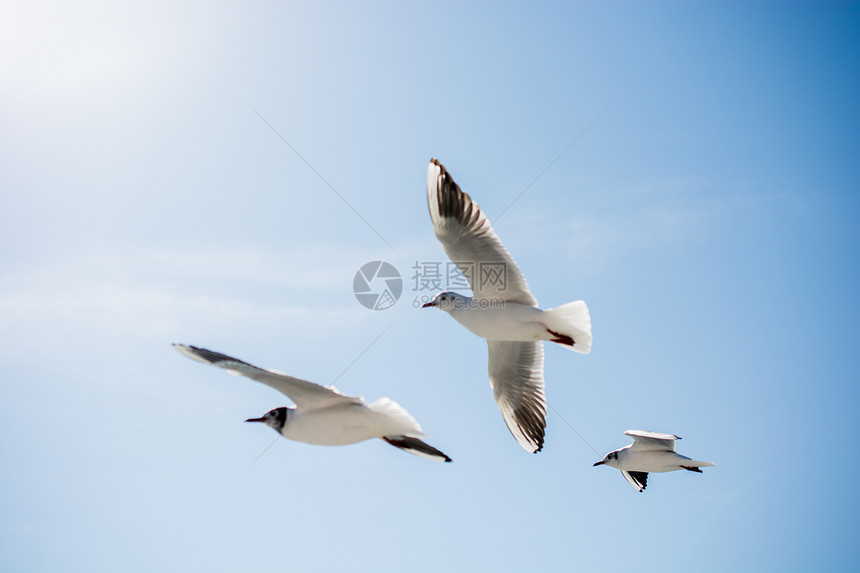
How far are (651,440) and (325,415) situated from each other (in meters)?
4.83

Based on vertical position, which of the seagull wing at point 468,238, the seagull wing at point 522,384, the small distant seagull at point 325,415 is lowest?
the small distant seagull at point 325,415

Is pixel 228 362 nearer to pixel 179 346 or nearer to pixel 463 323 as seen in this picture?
pixel 179 346

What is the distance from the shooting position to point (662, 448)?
9.96 meters

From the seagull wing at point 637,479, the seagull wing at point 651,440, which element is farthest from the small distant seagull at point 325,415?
the seagull wing at point 637,479

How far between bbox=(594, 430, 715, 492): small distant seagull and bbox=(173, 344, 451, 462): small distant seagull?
11.6 ft

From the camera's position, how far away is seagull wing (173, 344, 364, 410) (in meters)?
6.09

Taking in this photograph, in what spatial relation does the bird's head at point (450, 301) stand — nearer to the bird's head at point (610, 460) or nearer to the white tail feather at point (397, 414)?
the white tail feather at point (397, 414)

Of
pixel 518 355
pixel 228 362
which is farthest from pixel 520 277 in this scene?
pixel 228 362

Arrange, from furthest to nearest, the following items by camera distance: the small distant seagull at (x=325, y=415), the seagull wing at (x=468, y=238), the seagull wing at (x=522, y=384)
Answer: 1. the seagull wing at (x=522, y=384)
2. the seagull wing at (x=468, y=238)
3. the small distant seagull at (x=325, y=415)

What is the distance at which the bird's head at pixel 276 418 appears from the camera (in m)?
6.88

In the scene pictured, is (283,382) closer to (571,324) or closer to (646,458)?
(571,324)

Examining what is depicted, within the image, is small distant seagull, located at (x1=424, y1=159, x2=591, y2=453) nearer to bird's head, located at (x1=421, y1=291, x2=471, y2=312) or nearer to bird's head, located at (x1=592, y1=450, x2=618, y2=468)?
bird's head, located at (x1=421, y1=291, x2=471, y2=312)

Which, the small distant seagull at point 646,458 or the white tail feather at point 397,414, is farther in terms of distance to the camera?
the small distant seagull at point 646,458

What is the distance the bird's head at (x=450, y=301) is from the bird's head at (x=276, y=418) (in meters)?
1.94
